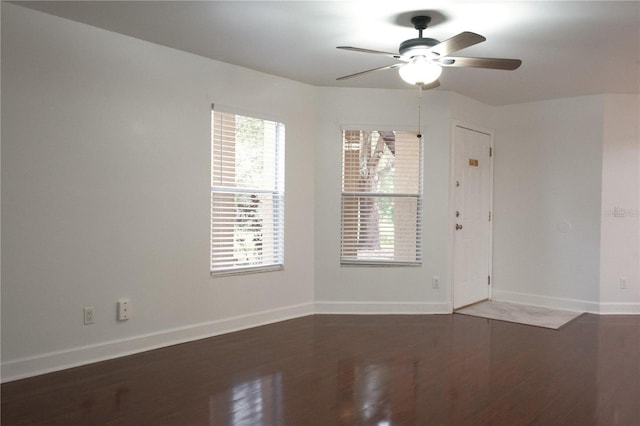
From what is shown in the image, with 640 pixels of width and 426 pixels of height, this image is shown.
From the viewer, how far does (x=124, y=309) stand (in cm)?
351

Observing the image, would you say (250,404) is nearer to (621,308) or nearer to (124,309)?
(124,309)

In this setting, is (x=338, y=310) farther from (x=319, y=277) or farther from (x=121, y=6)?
(x=121, y=6)

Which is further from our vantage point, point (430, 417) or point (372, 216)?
point (372, 216)

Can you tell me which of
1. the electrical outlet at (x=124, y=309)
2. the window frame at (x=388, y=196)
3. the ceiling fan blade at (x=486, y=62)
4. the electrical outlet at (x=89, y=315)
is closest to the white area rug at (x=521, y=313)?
the window frame at (x=388, y=196)

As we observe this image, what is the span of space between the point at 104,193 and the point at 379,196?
8.98 ft

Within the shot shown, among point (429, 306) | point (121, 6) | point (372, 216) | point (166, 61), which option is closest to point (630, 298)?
point (429, 306)

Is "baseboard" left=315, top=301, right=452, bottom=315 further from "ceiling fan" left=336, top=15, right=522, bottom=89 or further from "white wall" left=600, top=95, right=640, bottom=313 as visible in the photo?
"ceiling fan" left=336, top=15, right=522, bottom=89

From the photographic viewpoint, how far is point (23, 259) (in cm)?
303

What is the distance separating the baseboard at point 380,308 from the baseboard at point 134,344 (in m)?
0.27

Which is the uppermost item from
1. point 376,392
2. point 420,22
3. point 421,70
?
point 420,22

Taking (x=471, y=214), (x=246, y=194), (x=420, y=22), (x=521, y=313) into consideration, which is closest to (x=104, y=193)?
(x=246, y=194)

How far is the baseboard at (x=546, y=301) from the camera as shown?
Answer: 514 cm

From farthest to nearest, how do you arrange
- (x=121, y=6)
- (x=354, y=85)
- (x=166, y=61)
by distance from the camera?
(x=354, y=85) → (x=166, y=61) → (x=121, y=6)

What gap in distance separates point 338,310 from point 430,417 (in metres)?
2.41
